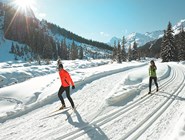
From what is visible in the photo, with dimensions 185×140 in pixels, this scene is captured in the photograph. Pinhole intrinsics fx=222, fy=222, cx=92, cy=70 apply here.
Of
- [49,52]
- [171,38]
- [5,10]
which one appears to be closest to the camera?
[171,38]

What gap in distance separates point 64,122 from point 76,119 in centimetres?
49

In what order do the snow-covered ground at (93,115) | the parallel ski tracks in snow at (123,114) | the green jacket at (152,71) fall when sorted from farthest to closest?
the green jacket at (152,71)
the snow-covered ground at (93,115)
the parallel ski tracks in snow at (123,114)

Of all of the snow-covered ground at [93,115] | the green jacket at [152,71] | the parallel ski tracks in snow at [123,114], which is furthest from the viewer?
the green jacket at [152,71]

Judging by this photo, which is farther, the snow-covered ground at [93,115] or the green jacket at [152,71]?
the green jacket at [152,71]

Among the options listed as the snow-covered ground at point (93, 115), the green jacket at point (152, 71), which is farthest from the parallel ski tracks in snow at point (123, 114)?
the green jacket at point (152, 71)

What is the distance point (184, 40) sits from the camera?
61562 mm

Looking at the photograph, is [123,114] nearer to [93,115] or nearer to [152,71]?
[93,115]

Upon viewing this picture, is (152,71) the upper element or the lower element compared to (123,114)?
upper

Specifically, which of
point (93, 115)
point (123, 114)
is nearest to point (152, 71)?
point (123, 114)

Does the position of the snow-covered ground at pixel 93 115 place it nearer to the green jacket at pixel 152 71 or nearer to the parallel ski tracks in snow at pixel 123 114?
the parallel ski tracks in snow at pixel 123 114

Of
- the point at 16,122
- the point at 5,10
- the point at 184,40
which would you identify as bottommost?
the point at 16,122

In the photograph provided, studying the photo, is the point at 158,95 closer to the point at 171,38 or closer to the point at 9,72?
the point at 9,72

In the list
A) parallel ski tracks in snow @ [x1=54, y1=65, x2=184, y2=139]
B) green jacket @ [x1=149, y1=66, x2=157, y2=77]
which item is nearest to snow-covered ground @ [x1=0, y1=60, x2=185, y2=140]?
parallel ski tracks in snow @ [x1=54, y1=65, x2=184, y2=139]

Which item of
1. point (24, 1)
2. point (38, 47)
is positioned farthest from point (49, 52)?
point (24, 1)
